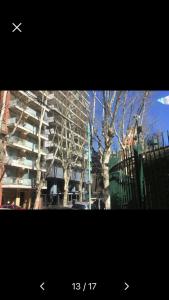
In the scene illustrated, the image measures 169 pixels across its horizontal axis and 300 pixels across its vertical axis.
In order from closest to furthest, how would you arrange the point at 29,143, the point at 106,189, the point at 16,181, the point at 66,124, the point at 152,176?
the point at 152,176 → the point at 106,189 → the point at 66,124 → the point at 16,181 → the point at 29,143

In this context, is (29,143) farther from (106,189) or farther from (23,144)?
(106,189)

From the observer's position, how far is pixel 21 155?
→ 89.1 ft

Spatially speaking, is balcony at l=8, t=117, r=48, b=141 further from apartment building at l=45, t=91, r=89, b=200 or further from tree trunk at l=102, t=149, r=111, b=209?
tree trunk at l=102, t=149, r=111, b=209

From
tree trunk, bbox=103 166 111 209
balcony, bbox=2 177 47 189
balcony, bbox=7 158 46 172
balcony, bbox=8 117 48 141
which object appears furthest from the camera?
balcony, bbox=8 117 48 141

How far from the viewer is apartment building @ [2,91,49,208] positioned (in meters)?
25.0

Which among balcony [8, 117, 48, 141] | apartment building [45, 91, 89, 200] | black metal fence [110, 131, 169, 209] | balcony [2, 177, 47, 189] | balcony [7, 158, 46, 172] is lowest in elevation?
black metal fence [110, 131, 169, 209]

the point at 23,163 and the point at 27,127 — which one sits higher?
the point at 27,127

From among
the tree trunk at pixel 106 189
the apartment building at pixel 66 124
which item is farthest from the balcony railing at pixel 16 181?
the tree trunk at pixel 106 189

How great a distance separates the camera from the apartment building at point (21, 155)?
25.0 metres

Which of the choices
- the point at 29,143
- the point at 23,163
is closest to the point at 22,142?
the point at 29,143

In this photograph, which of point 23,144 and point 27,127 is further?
point 27,127

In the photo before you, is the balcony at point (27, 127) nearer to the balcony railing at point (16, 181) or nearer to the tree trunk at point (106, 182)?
the balcony railing at point (16, 181)

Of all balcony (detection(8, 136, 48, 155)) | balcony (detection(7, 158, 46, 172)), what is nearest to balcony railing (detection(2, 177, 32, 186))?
balcony (detection(7, 158, 46, 172))
